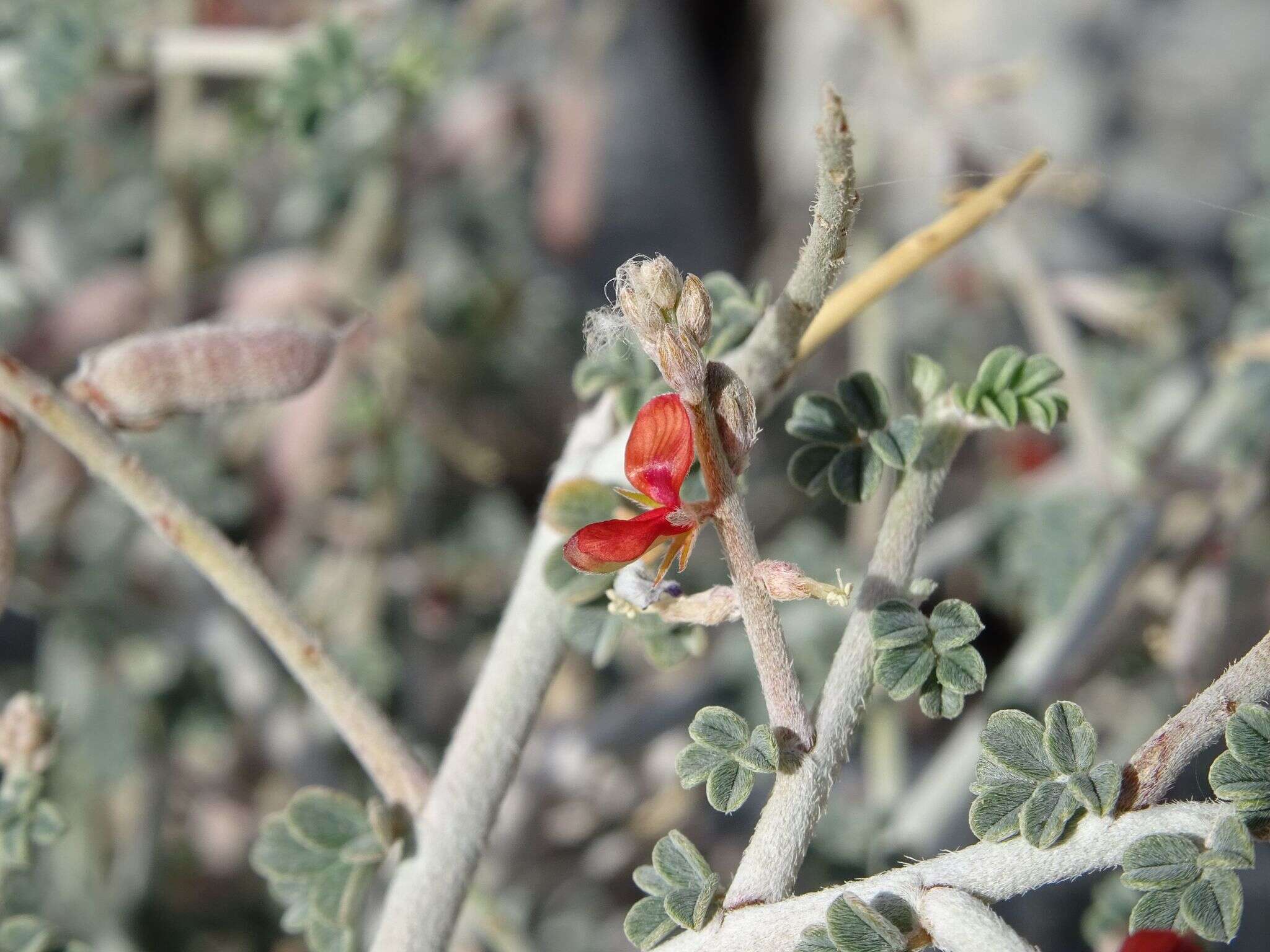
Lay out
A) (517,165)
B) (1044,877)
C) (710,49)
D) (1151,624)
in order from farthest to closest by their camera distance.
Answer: (710,49) → (517,165) → (1151,624) → (1044,877)

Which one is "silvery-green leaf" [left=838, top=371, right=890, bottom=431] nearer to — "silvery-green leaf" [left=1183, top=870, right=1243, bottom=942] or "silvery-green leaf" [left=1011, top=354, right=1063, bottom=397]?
"silvery-green leaf" [left=1011, top=354, right=1063, bottom=397]

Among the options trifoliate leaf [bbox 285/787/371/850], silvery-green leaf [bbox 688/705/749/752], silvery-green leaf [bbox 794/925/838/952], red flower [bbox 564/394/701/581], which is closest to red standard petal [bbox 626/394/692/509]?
red flower [bbox 564/394/701/581]

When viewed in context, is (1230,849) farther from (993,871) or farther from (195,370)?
(195,370)

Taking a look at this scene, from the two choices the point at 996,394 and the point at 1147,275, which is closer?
the point at 996,394

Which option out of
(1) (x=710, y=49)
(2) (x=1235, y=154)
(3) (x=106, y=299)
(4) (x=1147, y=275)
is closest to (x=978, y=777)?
(3) (x=106, y=299)

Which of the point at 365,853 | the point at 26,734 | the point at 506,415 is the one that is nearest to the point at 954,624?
the point at 365,853

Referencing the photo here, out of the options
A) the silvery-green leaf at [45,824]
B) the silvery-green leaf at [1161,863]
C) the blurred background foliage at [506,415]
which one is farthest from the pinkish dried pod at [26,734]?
the silvery-green leaf at [1161,863]

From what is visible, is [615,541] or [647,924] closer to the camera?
[615,541]

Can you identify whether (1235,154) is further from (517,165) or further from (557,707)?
(557,707)
